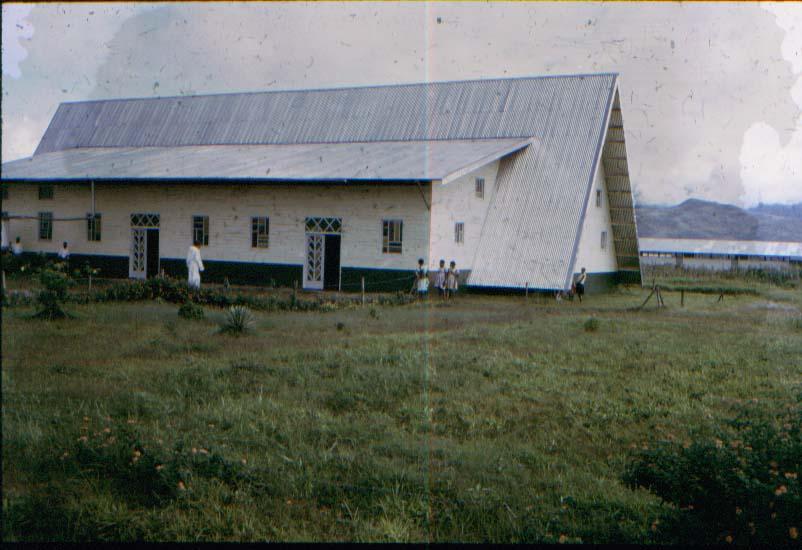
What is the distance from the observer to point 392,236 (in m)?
19.2

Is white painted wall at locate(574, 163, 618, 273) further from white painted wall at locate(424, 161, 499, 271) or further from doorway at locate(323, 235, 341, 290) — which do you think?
doorway at locate(323, 235, 341, 290)

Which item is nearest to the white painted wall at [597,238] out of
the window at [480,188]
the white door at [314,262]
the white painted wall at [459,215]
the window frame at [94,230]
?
the white painted wall at [459,215]

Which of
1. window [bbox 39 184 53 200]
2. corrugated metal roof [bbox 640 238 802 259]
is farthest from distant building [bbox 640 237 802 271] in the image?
window [bbox 39 184 53 200]

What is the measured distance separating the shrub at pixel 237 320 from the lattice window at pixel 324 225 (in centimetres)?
310

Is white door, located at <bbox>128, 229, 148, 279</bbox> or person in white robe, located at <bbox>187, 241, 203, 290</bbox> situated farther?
white door, located at <bbox>128, 229, 148, 279</bbox>

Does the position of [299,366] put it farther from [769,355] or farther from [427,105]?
[427,105]

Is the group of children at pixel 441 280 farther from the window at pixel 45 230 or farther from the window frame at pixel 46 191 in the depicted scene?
the window frame at pixel 46 191

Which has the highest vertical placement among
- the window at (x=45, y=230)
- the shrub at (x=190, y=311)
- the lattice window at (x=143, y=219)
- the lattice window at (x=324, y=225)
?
the lattice window at (x=324, y=225)

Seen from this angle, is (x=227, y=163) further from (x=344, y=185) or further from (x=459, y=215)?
(x=459, y=215)

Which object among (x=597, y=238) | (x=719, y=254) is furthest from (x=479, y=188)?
(x=719, y=254)

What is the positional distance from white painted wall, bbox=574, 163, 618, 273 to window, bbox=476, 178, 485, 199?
3864 millimetres

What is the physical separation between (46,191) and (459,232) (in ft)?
47.4

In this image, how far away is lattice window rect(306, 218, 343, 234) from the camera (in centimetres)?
1366

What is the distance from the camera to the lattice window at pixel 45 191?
8383mm
